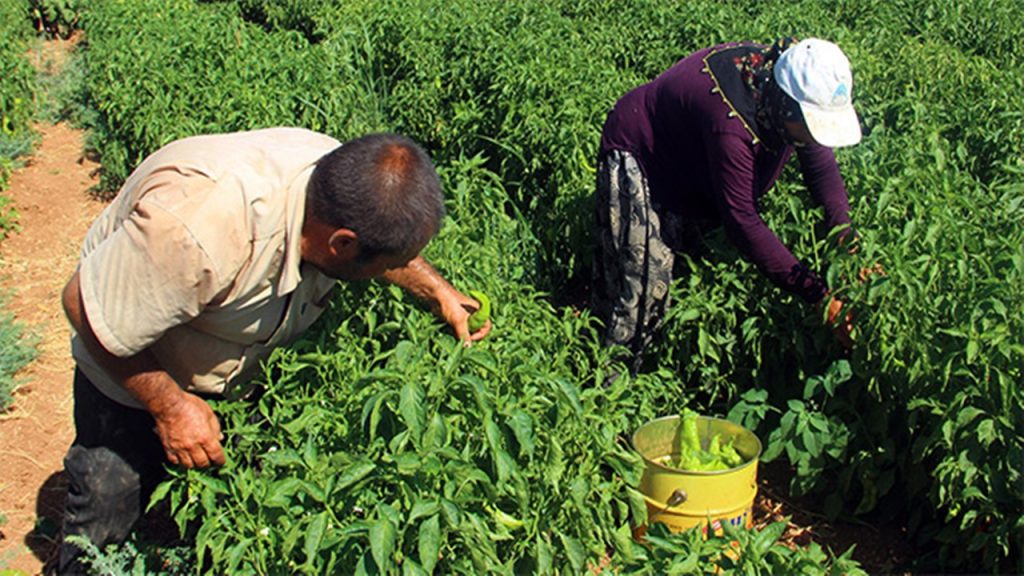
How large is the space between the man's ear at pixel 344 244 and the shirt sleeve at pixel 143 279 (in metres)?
0.29

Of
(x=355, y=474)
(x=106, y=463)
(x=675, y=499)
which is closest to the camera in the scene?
(x=355, y=474)

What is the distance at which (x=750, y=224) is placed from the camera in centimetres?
370

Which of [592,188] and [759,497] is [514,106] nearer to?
[592,188]

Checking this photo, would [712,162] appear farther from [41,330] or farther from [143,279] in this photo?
[41,330]

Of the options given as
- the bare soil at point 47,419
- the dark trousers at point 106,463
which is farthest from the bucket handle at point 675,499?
the dark trousers at point 106,463

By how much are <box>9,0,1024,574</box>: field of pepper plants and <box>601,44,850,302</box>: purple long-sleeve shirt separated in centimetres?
15

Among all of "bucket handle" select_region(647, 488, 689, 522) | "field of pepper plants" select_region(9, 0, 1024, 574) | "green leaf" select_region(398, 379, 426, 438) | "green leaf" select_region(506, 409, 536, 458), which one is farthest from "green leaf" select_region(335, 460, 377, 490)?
"bucket handle" select_region(647, 488, 689, 522)

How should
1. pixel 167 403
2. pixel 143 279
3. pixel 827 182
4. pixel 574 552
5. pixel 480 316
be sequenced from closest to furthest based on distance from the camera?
1. pixel 143 279
2. pixel 574 552
3. pixel 167 403
4. pixel 480 316
5. pixel 827 182

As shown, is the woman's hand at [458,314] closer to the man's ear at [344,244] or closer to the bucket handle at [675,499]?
the man's ear at [344,244]

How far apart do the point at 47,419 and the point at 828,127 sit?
362cm

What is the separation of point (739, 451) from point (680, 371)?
829 millimetres

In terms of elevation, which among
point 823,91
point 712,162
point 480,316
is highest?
point 823,91

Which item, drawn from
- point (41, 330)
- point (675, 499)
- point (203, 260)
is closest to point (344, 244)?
point (203, 260)

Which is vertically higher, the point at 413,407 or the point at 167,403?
the point at 413,407
